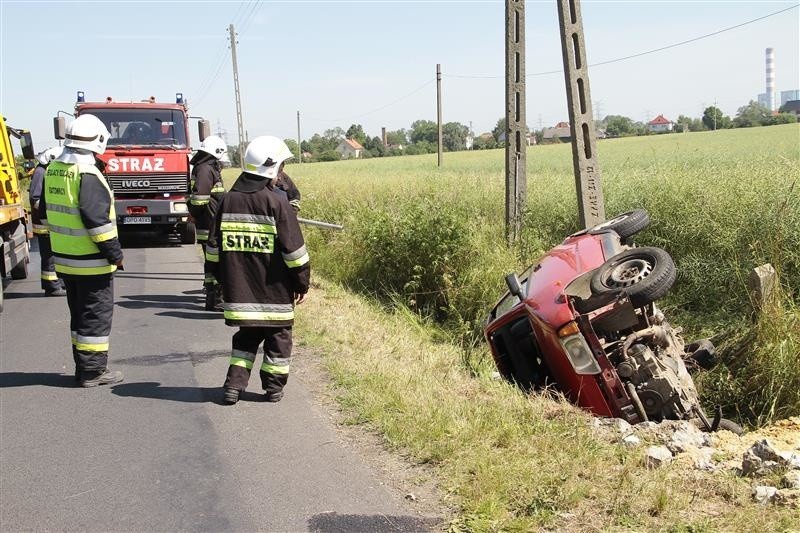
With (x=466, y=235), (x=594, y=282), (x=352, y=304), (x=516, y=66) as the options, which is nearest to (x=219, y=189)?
(x=352, y=304)

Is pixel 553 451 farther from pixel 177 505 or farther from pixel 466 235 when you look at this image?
pixel 466 235

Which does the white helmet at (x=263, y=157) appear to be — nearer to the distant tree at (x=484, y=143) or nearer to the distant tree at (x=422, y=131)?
the distant tree at (x=484, y=143)

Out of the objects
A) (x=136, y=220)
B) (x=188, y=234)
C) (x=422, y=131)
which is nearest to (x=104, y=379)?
(x=136, y=220)

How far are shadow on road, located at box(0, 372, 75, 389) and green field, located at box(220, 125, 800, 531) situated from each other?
2.04 m

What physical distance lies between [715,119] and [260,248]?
199ft

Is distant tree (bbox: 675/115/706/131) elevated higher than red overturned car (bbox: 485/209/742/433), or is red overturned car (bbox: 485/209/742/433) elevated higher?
distant tree (bbox: 675/115/706/131)

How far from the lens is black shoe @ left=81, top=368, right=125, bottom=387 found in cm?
589

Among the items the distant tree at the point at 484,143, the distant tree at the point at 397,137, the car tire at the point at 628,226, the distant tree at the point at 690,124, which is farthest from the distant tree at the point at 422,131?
the car tire at the point at 628,226

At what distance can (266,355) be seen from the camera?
5.35 meters

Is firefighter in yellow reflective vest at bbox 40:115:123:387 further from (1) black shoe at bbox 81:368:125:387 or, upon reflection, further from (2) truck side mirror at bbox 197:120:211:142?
(2) truck side mirror at bbox 197:120:211:142

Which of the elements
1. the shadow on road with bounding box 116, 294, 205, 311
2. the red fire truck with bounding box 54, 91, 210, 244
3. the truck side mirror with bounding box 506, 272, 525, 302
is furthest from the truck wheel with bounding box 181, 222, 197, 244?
the truck side mirror with bounding box 506, 272, 525, 302

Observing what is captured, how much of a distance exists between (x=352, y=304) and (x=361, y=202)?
4960mm

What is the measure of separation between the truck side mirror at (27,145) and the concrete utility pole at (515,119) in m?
7.19

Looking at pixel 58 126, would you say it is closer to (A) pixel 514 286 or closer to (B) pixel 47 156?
(B) pixel 47 156
